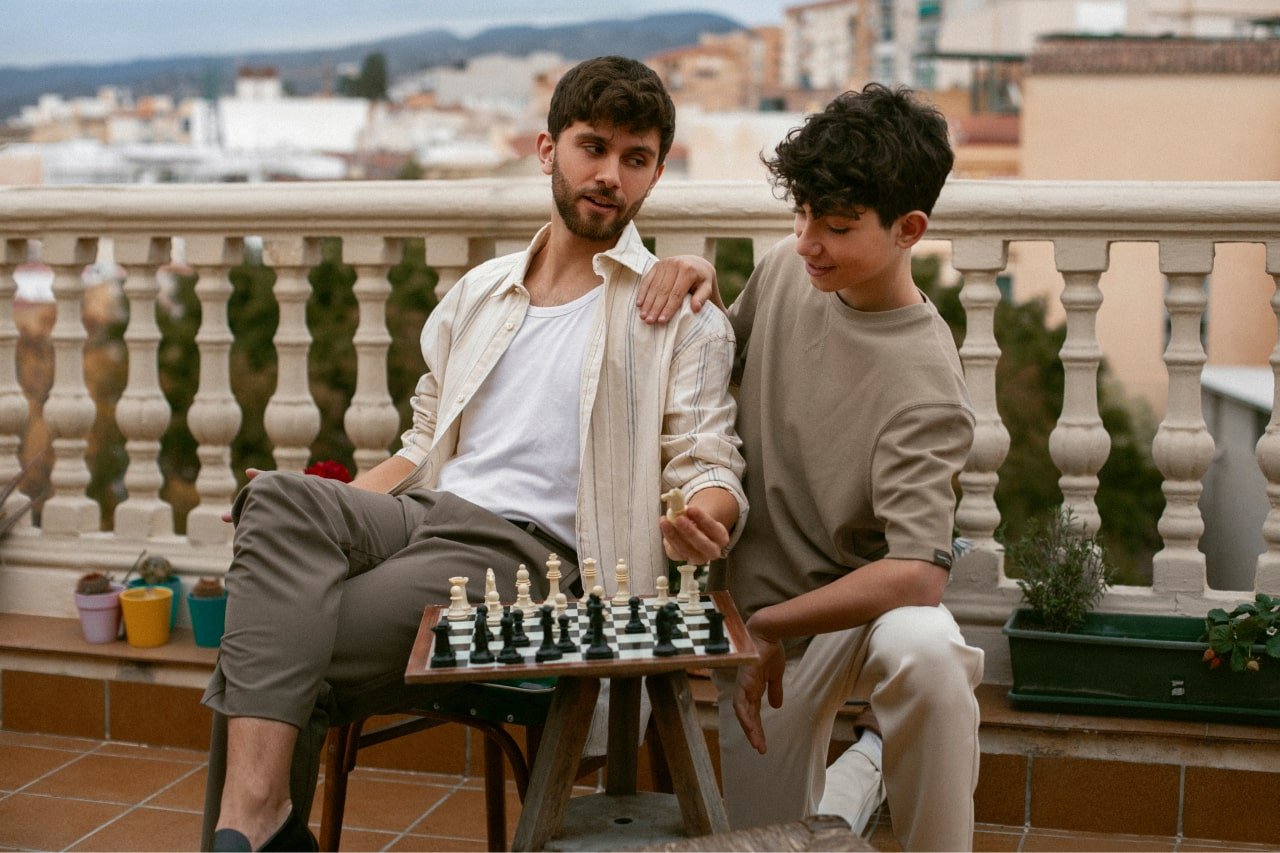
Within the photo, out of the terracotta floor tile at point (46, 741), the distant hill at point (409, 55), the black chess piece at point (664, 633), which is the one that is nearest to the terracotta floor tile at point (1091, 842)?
the black chess piece at point (664, 633)

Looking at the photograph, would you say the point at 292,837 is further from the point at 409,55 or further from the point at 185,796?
the point at 409,55

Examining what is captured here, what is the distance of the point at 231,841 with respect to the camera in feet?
6.98

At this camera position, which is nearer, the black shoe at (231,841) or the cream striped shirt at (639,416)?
the black shoe at (231,841)

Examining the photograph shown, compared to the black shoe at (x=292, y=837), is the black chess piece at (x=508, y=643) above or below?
above

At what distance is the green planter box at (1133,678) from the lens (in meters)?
2.89

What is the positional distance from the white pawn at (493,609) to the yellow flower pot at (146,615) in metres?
1.47

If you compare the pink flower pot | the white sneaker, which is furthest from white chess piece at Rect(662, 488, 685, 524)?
the pink flower pot

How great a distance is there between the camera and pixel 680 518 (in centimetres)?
227

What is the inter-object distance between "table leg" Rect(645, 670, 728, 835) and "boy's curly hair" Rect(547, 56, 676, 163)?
3.29ft

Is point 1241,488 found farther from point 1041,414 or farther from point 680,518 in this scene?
point 680,518

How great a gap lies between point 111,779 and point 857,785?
1659 mm

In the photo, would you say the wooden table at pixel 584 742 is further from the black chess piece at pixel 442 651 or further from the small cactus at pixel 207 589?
the small cactus at pixel 207 589

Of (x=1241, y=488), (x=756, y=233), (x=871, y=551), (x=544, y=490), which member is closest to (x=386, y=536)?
(x=544, y=490)

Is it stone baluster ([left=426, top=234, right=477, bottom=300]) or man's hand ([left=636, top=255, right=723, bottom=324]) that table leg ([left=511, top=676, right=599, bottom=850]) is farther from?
stone baluster ([left=426, top=234, right=477, bottom=300])
